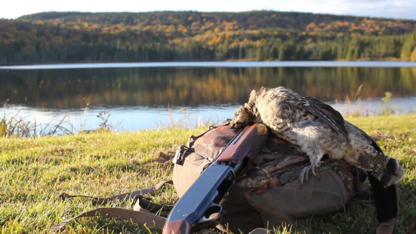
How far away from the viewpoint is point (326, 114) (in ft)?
10.1

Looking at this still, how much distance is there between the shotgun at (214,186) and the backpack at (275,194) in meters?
0.14

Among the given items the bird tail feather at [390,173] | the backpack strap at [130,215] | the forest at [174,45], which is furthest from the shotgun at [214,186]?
the forest at [174,45]

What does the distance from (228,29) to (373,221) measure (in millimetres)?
145860

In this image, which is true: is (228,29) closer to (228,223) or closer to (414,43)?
(414,43)

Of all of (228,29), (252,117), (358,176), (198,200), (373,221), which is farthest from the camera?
(228,29)

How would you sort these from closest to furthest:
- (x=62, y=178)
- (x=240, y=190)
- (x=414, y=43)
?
1. (x=240, y=190)
2. (x=62, y=178)
3. (x=414, y=43)

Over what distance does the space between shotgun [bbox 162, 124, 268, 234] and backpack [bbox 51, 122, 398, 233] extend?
14 cm

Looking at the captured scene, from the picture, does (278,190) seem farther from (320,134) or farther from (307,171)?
(320,134)

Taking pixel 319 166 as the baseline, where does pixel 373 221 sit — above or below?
below

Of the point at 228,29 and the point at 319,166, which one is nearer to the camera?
the point at 319,166

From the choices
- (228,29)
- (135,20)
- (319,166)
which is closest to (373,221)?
(319,166)

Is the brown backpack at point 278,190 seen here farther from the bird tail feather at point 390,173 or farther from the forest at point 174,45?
the forest at point 174,45

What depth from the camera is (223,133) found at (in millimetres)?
3303

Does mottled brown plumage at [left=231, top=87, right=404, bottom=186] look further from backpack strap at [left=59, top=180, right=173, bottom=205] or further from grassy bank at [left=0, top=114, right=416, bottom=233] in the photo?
backpack strap at [left=59, top=180, right=173, bottom=205]
